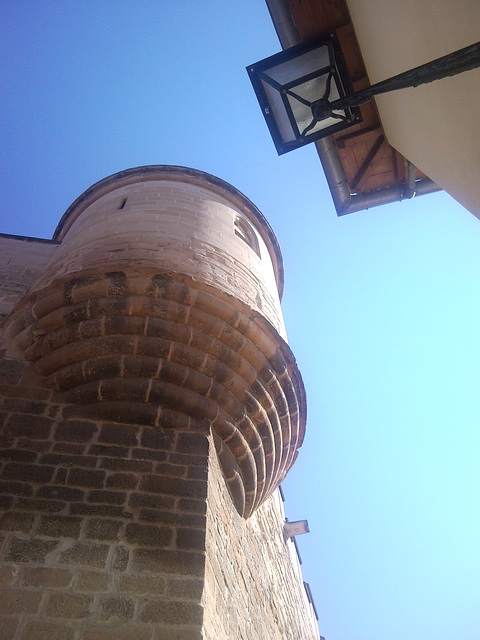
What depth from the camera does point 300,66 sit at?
3270mm

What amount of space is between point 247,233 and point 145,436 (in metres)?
3.76

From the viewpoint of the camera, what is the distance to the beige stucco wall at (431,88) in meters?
2.71

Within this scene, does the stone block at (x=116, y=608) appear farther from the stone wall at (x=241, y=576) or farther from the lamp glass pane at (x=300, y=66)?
the lamp glass pane at (x=300, y=66)

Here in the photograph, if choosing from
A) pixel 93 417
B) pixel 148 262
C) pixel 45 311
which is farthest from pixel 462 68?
pixel 45 311

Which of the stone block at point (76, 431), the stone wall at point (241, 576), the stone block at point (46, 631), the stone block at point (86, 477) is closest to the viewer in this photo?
the stone block at point (46, 631)

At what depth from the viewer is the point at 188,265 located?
14.4ft

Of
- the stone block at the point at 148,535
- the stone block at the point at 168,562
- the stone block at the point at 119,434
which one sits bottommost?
the stone block at the point at 168,562

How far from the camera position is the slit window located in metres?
6.34

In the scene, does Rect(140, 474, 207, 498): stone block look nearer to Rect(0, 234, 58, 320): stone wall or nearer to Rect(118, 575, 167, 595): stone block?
Rect(118, 575, 167, 595): stone block

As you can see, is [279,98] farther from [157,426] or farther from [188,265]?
[157,426]

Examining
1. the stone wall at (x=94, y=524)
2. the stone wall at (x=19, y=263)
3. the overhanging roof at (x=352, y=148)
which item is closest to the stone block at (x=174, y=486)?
the stone wall at (x=94, y=524)

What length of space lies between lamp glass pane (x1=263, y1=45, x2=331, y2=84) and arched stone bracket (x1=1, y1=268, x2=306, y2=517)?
1.65 meters

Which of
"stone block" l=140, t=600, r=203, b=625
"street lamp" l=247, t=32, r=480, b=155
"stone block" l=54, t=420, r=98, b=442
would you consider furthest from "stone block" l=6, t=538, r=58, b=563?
"street lamp" l=247, t=32, r=480, b=155

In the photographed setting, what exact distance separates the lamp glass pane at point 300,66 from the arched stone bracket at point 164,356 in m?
1.65
